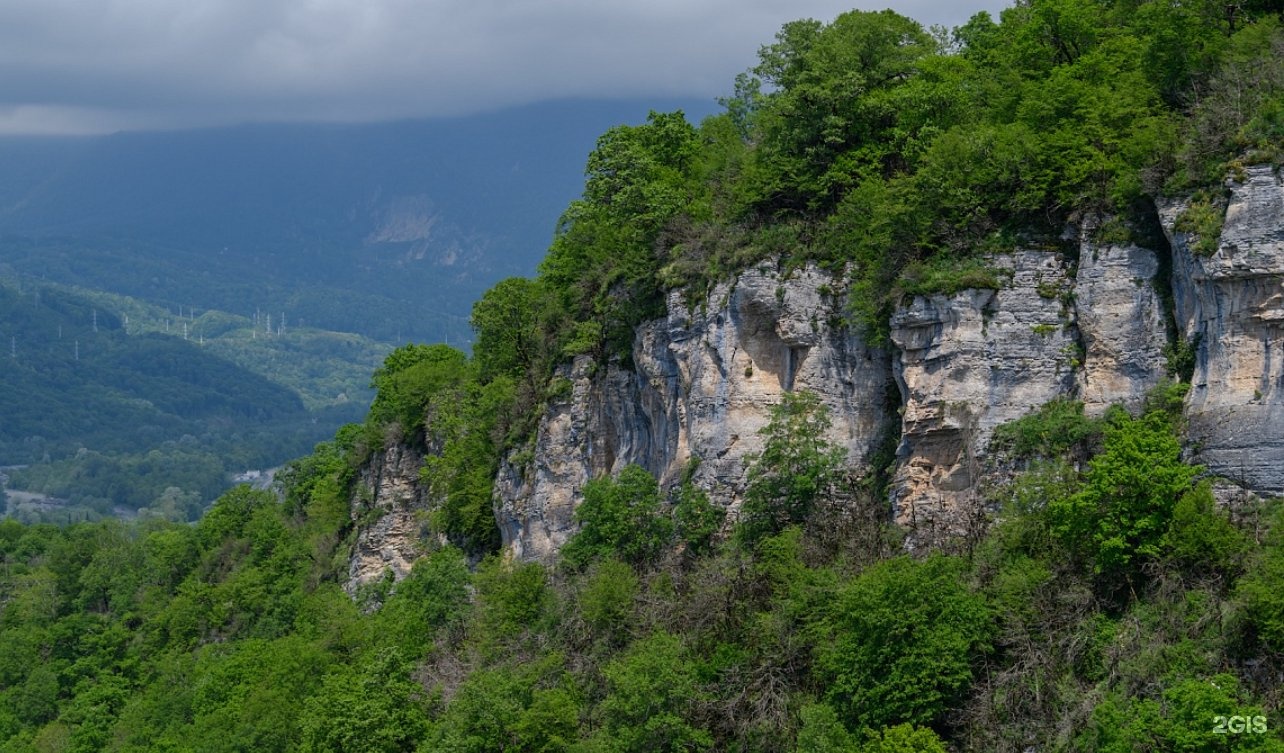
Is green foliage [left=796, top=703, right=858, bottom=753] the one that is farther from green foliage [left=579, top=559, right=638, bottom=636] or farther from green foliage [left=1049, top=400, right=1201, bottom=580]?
green foliage [left=579, top=559, right=638, bottom=636]

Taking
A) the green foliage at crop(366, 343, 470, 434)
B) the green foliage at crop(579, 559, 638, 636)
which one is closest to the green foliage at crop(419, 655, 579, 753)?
the green foliage at crop(579, 559, 638, 636)

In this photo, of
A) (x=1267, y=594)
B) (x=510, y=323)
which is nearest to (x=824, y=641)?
(x=1267, y=594)

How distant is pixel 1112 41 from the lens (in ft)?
148

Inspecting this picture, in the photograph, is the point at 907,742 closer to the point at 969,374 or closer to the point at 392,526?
Answer: the point at 969,374

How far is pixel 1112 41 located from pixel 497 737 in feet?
85.2

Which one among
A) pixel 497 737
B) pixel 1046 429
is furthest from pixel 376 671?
pixel 1046 429

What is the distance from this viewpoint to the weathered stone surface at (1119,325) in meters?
38.4

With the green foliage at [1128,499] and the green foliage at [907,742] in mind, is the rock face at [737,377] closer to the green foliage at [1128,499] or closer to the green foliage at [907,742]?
the green foliage at [1128,499]

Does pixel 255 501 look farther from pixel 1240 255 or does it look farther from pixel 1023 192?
pixel 1240 255

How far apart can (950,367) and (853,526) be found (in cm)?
520

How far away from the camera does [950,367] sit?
41.0 m

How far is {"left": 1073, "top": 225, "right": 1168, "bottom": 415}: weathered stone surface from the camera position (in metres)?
38.4

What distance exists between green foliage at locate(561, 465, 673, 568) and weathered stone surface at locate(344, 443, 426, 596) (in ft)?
64.3

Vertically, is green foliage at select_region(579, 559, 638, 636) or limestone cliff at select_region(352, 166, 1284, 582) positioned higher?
limestone cliff at select_region(352, 166, 1284, 582)
